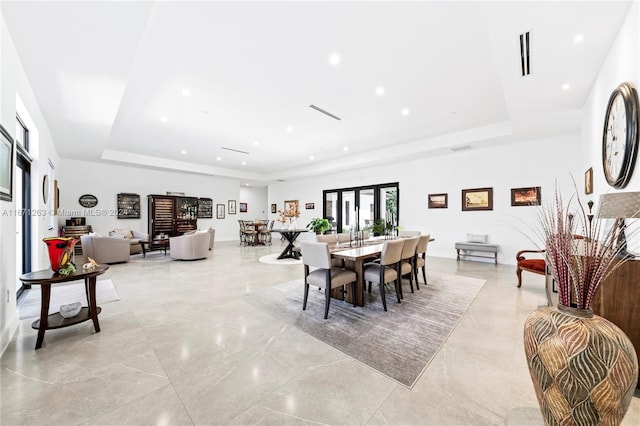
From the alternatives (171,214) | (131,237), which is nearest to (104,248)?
(131,237)

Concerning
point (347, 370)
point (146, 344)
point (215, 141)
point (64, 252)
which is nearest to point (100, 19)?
point (64, 252)

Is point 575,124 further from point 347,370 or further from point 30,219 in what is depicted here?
point 30,219

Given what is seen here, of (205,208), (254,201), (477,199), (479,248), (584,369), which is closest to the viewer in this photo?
(584,369)

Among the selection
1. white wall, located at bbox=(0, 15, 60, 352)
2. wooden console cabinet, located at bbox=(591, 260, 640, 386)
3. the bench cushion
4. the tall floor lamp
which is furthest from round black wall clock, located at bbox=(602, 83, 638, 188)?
white wall, located at bbox=(0, 15, 60, 352)

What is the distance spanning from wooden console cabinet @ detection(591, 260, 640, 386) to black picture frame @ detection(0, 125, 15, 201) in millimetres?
5088

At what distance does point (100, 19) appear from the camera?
89.3 inches

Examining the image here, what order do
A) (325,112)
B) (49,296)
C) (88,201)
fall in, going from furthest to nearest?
(88,201), (325,112), (49,296)

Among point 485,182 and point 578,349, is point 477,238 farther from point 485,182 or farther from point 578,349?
point 578,349

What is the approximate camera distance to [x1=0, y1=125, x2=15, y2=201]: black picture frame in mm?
2334

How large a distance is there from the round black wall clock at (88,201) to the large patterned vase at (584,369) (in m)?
11.3

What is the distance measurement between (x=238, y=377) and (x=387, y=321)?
1.73 meters

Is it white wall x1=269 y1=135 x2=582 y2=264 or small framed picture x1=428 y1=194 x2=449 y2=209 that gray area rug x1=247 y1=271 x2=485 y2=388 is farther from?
small framed picture x1=428 y1=194 x2=449 y2=209

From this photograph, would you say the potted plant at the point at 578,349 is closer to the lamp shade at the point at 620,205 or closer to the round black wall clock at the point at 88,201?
the lamp shade at the point at 620,205

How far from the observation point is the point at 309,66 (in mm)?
3432
